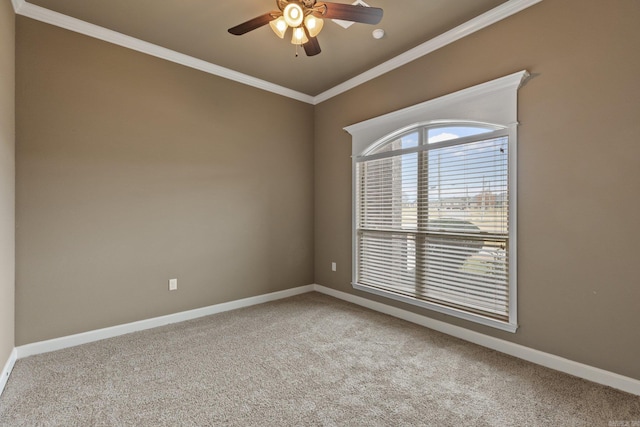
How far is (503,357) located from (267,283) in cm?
270

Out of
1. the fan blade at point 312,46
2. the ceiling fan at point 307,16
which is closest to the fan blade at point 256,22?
the ceiling fan at point 307,16

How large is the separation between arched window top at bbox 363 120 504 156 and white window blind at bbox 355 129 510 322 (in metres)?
0.01

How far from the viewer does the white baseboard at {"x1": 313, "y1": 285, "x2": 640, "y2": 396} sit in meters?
1.96

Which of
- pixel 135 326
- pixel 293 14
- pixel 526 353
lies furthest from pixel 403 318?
pixel 293 14

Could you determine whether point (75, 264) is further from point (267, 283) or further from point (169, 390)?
point (267, 283)

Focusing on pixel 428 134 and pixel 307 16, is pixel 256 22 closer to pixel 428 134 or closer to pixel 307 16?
pixel 307 16

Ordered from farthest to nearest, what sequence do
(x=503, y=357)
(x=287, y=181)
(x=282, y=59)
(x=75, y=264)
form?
(x=287, y=181), (x=282, y=59), (x=75, y=264), (x=503, y=357)

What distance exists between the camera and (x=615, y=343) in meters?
1.97

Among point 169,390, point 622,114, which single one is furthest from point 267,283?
point 622,114

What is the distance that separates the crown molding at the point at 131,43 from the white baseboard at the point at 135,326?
2736 millimetres

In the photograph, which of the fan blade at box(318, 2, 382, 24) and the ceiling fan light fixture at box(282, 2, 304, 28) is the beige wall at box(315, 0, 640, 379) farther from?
the ceiling fan light fixture at box(282, 2, 304, 28)

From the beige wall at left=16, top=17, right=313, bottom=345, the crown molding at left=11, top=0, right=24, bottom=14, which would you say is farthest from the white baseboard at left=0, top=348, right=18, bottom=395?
the crown molding at left=11, top=0, right=24, bottom=14

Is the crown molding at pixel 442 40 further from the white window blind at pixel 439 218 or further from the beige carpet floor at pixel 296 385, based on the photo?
the beige carpet floor at pixel 296 385

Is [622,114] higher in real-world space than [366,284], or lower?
higher
